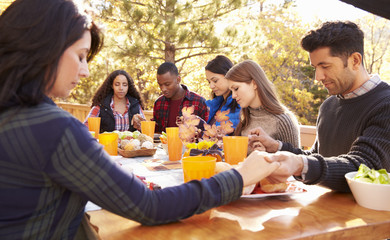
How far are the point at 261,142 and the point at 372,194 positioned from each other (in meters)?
0.86

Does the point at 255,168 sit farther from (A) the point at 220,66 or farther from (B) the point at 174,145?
(A) the point at 220,66

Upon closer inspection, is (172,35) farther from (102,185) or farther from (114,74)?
(102,185)

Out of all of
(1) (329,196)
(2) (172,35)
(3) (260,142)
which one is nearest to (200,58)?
(2) (172,35)

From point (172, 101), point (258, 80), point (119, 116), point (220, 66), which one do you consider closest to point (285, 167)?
point (258, 80)

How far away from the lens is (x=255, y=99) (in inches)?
103

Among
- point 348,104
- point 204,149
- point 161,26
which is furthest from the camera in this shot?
point 161,26

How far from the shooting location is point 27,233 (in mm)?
874

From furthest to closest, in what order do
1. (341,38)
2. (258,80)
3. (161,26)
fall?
(161,26) < (258,80) < (341,38)

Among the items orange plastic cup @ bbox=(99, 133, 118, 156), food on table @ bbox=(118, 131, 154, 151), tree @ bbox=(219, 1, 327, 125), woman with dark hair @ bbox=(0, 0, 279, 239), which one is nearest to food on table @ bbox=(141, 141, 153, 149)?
food on table @ bbox=(118, 131, 154, 151)

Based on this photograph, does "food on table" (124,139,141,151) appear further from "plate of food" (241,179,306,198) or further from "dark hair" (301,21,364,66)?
"dark hair" (301,21,364,66)

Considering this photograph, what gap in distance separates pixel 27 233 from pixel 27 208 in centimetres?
7

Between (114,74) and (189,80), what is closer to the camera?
(114,74)

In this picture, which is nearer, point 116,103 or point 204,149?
point 204,149

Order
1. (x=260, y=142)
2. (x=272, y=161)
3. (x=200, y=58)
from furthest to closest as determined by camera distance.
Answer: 1. (x=200, y=58)
2. (x=260, y=142)
3. (x=272, y=161)
